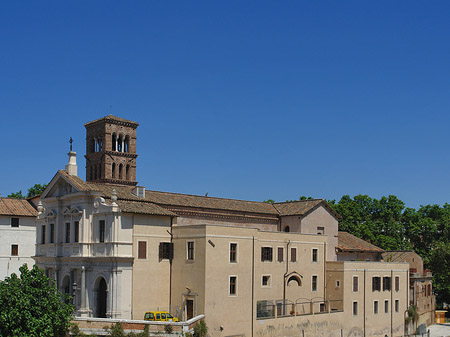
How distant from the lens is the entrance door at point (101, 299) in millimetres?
49688

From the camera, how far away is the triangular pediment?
175ft

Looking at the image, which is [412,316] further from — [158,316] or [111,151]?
[111,151]

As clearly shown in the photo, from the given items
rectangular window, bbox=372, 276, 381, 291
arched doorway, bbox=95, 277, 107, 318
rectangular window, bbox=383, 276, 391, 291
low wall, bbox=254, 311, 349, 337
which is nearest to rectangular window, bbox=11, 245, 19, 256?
arched doorway, bbox=95, 277, 107, 318

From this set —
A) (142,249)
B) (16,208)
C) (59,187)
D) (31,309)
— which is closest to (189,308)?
(142,249)

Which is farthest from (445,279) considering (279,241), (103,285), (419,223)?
(103,285)

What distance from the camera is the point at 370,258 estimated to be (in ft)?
221

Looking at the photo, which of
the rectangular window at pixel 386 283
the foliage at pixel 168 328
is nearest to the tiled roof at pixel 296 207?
the rectangular window at pixel 386 283

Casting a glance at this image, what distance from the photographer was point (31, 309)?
140 ft

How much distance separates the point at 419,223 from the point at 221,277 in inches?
2028

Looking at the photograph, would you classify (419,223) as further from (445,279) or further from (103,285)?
(103,285)

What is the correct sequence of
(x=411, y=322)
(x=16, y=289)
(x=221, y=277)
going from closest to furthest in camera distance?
(x=16, y=289) < (x=221, y=277) < (x=411, y=322)

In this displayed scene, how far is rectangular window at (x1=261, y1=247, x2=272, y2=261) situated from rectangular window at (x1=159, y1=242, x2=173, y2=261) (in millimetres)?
8070

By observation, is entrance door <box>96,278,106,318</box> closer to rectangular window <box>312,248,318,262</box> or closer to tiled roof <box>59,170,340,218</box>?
tiled roof <box>59,170,340,218</box>

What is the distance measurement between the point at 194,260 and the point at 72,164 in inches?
614
